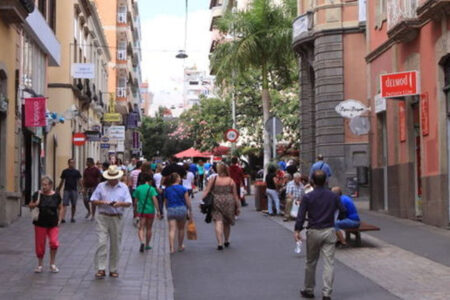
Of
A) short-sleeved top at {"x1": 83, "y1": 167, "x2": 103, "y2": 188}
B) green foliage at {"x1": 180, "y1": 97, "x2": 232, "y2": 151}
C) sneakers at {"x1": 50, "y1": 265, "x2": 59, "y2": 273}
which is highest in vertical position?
green foliage at {"x1": 180, "y1": 97, "x2": 232, "y2": 151}

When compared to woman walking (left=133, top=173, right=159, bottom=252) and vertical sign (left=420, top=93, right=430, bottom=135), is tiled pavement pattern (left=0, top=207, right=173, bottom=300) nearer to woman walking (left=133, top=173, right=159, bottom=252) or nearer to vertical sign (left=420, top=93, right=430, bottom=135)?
woman walking (left=133, top=173, right=159, bottom=252)

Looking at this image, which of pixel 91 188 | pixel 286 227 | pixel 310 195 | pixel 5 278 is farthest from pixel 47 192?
pixel 91 188

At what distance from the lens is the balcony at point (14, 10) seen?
1817 cm

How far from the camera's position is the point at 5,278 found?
35.2ft

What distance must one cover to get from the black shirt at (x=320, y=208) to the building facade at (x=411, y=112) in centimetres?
837

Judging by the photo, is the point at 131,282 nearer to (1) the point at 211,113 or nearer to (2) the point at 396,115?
(2) the point at 396,115

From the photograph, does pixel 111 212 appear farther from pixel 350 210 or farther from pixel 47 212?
pixel 350 210

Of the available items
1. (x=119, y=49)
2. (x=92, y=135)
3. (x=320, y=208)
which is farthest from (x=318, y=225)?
(x=119, y=49)

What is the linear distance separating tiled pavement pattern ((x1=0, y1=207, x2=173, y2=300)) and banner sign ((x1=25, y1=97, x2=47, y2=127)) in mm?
5302

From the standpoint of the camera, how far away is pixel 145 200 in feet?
47.5

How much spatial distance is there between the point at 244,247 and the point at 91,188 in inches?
312

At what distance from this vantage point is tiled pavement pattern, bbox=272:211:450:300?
32.2 ft

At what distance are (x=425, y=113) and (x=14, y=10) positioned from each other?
9947 mm

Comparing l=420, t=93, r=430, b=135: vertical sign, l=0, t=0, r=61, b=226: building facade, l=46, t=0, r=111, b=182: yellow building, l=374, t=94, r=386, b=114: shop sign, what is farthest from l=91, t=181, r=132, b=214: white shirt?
l=46, t=0, r=111, b=182: yellow building
